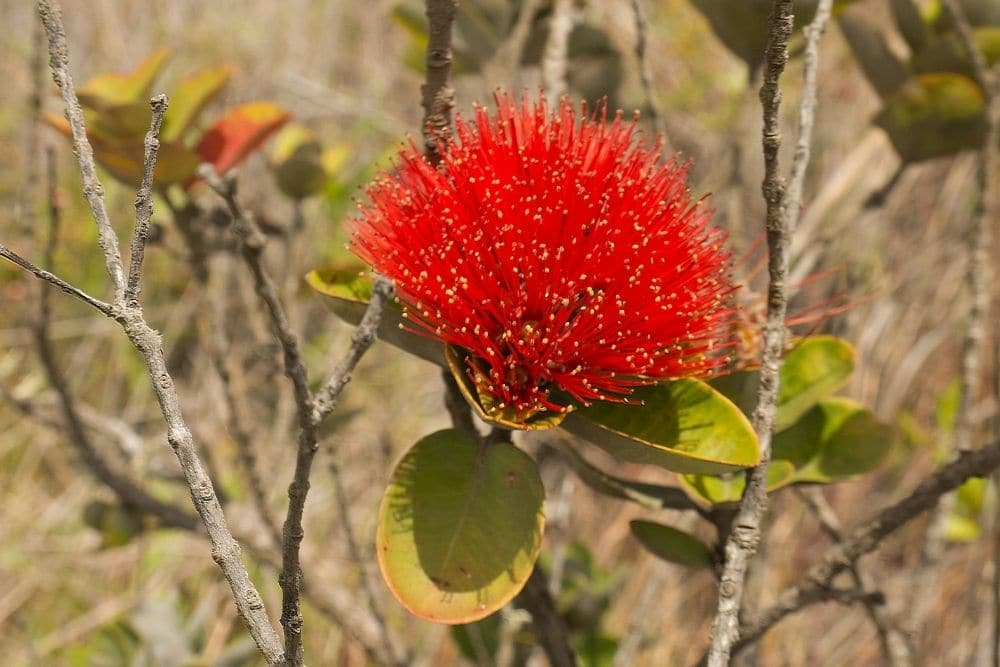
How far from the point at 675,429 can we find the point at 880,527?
0.63 ft

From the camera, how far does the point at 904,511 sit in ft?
2.33

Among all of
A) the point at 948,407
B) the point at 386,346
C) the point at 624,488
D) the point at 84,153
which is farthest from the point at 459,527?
the point at 386,346

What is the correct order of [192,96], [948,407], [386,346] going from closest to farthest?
[192,96] → [948,407] → [386,346]

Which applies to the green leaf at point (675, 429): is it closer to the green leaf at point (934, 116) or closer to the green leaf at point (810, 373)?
the green leaf at point (810, 373)

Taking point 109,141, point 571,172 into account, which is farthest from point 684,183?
point 109,141

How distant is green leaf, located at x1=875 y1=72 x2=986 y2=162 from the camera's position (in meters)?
0.96

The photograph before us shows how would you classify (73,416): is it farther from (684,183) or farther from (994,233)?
(994,233)

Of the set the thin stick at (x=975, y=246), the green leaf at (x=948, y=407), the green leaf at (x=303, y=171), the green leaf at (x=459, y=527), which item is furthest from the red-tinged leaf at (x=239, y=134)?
the green leaf at (x=948, y=407)

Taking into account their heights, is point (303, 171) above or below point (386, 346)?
above

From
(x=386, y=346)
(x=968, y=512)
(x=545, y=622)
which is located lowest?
(x=386, y=346)

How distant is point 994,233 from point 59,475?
271 centimetres

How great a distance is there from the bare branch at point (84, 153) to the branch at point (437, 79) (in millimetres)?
263

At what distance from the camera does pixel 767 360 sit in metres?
0.64

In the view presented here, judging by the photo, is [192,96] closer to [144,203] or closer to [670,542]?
[144,203]
